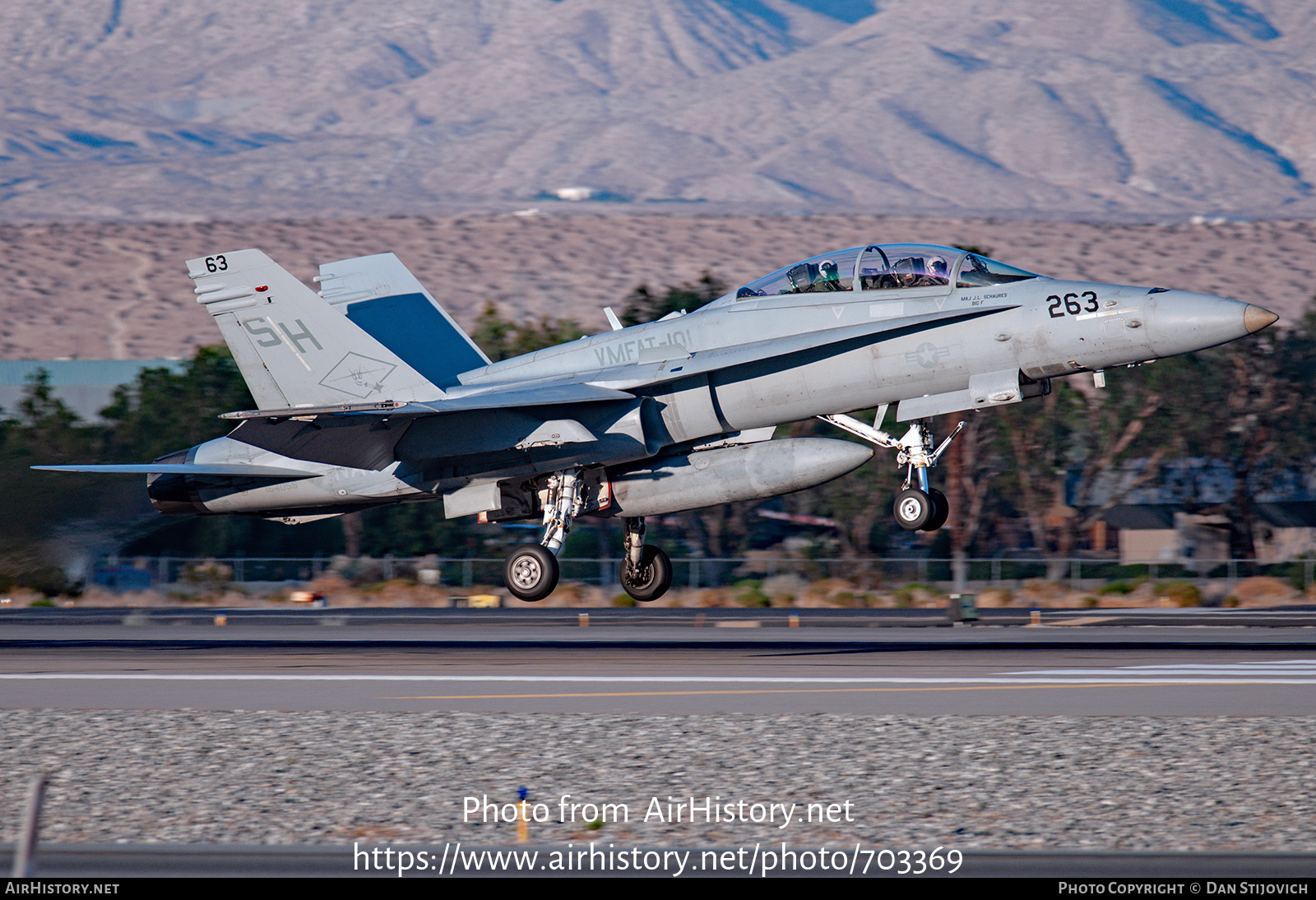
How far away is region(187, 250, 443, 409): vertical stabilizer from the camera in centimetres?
2030

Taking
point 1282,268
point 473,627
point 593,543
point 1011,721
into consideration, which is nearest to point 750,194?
point 1282,268

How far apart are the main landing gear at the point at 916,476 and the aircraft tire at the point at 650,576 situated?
11.9 feet

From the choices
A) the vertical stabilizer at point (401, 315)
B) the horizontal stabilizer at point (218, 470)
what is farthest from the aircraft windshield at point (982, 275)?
the horizontal stabilizer at point (218, 470)

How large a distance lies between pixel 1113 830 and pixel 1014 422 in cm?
4234

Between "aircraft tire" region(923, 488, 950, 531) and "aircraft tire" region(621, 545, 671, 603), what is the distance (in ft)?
14.9

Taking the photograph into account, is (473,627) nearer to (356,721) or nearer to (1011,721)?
(356,721)

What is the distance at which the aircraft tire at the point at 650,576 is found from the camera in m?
20.5

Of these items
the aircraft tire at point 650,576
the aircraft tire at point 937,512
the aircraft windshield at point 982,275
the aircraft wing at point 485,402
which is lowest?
the aircraft tire at point 650,576

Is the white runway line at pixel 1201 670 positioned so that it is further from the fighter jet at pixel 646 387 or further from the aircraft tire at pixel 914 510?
the fighter jet at pixel 646 387

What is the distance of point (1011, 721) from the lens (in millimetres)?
13898

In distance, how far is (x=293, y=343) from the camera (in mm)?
20547

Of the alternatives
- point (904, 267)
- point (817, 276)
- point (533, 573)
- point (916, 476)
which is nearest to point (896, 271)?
point (904, 267)

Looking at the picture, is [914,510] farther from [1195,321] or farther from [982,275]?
[1195,321]

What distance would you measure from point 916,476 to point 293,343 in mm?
9000
